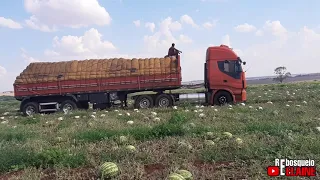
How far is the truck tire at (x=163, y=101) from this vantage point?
66.4 ft

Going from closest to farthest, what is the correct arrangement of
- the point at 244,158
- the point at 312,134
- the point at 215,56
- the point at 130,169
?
the point at 130,169 → the point at 244,158 → the point at 312,134 → the point at 215,56

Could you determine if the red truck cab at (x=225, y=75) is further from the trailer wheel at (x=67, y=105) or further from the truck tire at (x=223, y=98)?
the trailer wheel at (x=67, y=105)

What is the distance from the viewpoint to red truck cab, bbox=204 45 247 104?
19375 mm

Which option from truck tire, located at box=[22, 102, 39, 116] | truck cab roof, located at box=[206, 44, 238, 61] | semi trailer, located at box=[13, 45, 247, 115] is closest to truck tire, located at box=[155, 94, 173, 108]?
semi trailer, located at box=[13, 45, 247, 115]

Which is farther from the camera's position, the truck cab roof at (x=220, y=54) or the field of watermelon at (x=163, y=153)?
the truck cab roof at (x=220, y=54)

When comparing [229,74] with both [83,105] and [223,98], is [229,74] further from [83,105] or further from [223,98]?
[83,105]

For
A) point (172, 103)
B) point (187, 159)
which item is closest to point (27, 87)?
point (172, 103)

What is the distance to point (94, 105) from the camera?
20609mm

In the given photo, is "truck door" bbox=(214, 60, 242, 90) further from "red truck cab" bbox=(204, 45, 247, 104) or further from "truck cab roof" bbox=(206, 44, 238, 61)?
"truck cab roof" bbox=(206, 44, 238, 61)

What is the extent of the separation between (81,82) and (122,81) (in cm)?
257

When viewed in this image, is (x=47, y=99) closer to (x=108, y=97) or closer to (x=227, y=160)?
(x=108, y=97)

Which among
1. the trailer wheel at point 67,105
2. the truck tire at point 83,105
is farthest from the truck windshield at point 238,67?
the trailer wheel at point 67,105

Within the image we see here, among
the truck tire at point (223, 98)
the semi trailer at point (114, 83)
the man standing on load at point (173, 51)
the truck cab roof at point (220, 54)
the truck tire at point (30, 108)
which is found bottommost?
the truck tire at point (30, 108)

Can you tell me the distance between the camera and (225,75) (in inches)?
768
